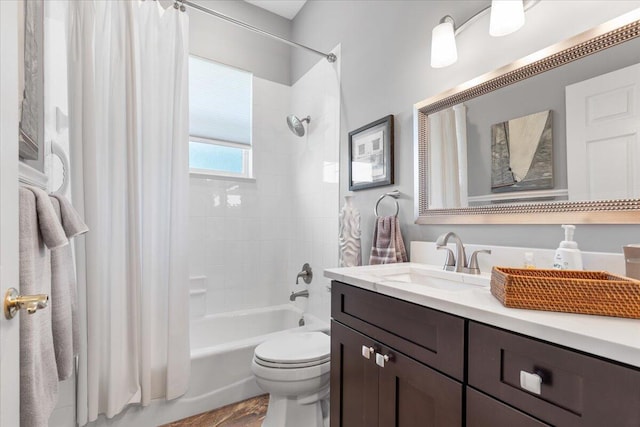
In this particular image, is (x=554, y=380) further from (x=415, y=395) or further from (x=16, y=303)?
(x=16, y=303)

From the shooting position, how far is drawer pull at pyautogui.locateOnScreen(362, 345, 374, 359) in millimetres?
1001

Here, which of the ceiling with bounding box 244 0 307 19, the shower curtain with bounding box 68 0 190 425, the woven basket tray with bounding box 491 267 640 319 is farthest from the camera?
the ceiling with bounding box 244 0 307 19

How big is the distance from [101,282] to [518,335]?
167 centimetres

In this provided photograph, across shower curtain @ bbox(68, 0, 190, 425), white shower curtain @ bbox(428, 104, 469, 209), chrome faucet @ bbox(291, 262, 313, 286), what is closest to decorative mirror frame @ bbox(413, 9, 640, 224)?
white shower curtain @ bbox(428, 104, 469, 209)

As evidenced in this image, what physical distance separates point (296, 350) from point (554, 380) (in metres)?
1.18

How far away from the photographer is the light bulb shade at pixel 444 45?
1.24 metres

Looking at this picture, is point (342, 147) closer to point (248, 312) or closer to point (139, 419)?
Result: point (248, 312)

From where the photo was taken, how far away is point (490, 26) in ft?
3.51

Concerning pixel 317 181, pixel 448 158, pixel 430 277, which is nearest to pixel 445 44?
pixel 448 158

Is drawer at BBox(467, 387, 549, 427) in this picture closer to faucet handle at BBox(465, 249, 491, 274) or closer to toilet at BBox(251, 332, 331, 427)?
faucet handle at BBox(465, 249, 491, 274)

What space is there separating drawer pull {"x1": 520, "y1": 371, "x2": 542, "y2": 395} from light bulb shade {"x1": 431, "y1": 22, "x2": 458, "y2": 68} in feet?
3.74

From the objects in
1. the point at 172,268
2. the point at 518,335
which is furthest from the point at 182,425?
the point at 518,335

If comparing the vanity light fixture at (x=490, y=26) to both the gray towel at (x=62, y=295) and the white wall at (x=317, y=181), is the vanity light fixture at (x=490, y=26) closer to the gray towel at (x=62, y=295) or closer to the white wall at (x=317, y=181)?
the white wall at (x=317, y=181)

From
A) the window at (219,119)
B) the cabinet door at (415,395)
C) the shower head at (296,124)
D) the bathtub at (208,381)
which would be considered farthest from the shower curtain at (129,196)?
the cabinet door at (415,395)
